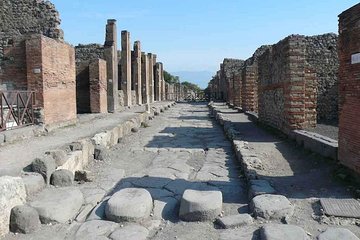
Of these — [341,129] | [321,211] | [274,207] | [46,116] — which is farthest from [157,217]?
[46,116]

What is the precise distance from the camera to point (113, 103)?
18812 millimetres

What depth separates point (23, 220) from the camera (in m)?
4.21

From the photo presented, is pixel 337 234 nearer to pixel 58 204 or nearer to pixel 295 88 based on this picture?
pixel 58 204

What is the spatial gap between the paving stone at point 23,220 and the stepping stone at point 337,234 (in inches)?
115

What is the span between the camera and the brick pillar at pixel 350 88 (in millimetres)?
5555

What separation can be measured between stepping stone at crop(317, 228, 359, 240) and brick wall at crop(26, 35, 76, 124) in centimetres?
838

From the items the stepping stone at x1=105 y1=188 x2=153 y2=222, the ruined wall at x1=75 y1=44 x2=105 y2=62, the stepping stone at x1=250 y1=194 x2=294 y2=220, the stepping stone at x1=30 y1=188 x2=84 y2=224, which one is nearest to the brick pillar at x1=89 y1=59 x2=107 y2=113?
the ruined wall at x1=75 y1=44 x2=105 y2=62

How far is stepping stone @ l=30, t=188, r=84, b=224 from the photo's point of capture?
443 cm

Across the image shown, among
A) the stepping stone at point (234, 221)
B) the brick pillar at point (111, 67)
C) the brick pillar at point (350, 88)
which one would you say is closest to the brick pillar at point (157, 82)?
the brick pillar at point (111, 67)

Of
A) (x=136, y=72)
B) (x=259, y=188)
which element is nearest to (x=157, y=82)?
(x=136, y=72)

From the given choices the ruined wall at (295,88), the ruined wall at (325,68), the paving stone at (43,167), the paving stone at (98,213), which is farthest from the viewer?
the ruined wall at (325,68)

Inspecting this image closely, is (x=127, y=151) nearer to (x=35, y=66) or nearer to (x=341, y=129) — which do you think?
(x=35, y=66)

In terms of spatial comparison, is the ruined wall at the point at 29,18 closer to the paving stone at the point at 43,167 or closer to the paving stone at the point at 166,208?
the paving stone at the point at 43,167

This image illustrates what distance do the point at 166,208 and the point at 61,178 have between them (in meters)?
1.79
